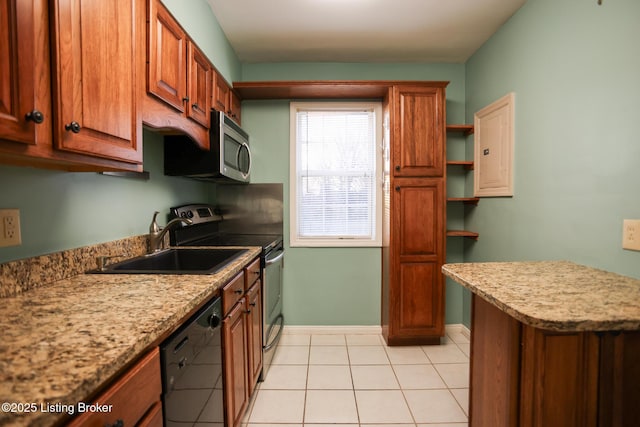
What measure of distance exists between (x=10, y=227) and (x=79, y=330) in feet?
1.94

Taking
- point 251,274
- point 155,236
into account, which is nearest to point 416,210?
point 251,274

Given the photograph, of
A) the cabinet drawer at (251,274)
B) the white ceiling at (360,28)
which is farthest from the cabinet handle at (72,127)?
the white ceiling at (360,28)

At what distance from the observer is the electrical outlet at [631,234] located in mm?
1271

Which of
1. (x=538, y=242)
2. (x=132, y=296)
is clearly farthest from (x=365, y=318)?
(x=132, y=296)

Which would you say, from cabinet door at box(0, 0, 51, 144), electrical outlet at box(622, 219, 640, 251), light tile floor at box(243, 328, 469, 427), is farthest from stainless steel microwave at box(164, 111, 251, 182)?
electrical outlet at box(622, 219, 640, 251)

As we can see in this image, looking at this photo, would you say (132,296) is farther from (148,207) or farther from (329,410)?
(329,410)

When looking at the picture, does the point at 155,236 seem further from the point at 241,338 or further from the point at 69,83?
the point at 69,83

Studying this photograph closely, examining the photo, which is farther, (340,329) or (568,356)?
(340,329)

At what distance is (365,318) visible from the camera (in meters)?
2.92

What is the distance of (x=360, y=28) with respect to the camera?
2.31 meters

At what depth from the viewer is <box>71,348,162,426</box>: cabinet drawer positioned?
593 mm

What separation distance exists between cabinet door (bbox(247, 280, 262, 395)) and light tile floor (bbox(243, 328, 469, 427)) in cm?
19

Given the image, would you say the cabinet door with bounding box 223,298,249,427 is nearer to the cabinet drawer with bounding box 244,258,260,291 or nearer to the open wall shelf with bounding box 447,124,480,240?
the cabinet drawer with bounding box 244,258,260,291

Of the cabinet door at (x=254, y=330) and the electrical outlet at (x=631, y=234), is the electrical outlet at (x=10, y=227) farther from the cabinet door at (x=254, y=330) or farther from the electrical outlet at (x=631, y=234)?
the electrical outlet at (x=631, y=234)
